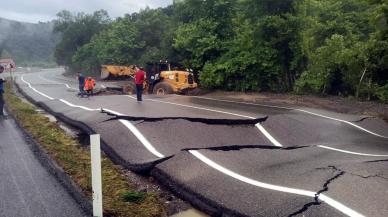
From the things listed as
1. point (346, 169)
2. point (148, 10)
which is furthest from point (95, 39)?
point (346, 169)

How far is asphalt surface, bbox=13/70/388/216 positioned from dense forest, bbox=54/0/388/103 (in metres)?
5.38

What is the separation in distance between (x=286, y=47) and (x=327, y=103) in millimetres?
5646

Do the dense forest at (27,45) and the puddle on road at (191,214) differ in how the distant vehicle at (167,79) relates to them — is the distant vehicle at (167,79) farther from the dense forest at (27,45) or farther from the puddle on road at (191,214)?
the dense forest at (27,45)

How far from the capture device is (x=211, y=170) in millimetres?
7949

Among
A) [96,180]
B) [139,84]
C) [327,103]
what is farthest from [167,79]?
[96,180]

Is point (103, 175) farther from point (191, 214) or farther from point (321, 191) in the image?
point (321, 191)

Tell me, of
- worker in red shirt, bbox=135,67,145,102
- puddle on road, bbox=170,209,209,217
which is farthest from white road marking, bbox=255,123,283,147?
worker in red shirt, bbox=135,67,145,102

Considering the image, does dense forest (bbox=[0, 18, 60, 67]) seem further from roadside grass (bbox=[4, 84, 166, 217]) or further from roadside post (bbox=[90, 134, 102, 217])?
roadside post (bbox=[90, 134, 102, 217])

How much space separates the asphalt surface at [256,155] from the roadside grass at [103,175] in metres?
0.56

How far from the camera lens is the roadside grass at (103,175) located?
6531 millimetres

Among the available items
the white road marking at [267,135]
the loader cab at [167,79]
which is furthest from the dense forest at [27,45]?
the white road marking at [267,135]

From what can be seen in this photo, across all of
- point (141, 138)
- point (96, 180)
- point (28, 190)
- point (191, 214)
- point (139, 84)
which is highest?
point (139, 84)

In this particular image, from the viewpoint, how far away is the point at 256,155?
9.56 meters

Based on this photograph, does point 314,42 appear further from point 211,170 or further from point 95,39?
point 95,39
